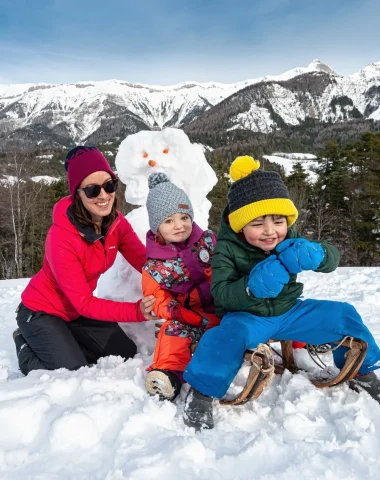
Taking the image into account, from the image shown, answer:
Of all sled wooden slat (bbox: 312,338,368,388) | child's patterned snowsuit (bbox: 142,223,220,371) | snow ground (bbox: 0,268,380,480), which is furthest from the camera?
child's patterned snowsuit (bbox: 142,223,220,371)

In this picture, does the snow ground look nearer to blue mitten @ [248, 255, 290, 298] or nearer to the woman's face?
blue mitten @ [248, 255, 290, 298]

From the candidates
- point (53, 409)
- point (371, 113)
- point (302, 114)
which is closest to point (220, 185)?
point (53, 409)

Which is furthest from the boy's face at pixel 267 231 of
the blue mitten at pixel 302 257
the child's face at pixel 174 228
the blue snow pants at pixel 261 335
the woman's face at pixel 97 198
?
the woman's face at pixel 97 198

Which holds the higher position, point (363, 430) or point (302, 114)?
point (302, 114)

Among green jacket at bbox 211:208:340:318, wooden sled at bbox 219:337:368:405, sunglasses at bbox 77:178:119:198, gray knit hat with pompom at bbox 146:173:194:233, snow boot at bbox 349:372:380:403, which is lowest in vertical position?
snow boot at bbox 349:372:380:403

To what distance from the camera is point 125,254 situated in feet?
9.94

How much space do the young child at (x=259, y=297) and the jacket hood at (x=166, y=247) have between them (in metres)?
0.35

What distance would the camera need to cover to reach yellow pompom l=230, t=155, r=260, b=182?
7.27 feet

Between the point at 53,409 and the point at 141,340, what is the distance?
1294mm

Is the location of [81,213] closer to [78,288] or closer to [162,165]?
[78,288]

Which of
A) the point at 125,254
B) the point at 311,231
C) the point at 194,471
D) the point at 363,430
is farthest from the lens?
the point at 311,231

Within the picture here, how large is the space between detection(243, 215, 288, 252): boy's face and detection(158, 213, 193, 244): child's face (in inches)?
20.7

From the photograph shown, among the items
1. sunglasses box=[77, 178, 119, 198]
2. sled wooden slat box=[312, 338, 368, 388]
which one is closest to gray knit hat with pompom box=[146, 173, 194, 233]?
sunglasses box=[77, 178, 119, 198]

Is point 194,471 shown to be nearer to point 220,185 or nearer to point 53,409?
point 53,409
